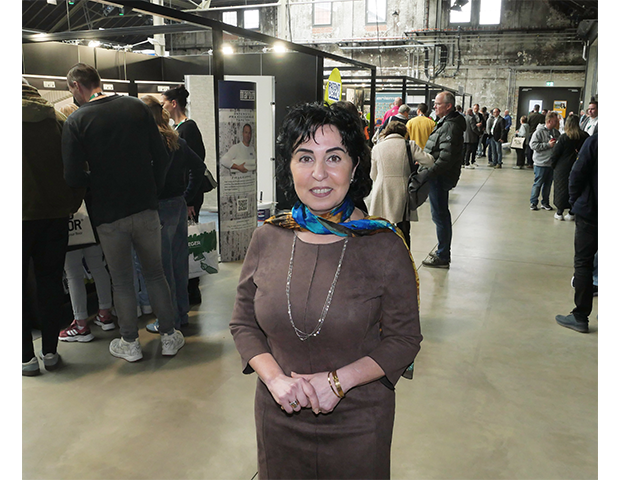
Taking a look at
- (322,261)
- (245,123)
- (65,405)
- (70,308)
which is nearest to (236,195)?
(245,123)

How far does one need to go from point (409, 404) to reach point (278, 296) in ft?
6.16

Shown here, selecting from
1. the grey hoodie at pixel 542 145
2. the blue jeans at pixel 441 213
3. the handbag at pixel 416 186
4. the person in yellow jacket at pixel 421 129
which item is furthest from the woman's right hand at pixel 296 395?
the grey hoodie at pixel 542 145

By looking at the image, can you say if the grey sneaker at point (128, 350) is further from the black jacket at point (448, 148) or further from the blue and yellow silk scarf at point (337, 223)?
the black jacket at point (448, 148)

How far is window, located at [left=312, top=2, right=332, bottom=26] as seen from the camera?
19.9 m

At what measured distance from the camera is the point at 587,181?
139 inches

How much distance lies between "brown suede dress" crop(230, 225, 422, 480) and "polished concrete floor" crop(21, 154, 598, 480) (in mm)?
1148

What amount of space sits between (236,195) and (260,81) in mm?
2792

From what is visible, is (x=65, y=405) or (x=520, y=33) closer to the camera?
(x=65, y=405)

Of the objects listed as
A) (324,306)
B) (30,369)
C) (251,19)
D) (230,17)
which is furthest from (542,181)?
(230,17)

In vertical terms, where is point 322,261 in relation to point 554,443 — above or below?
above

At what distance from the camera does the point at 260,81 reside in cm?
712

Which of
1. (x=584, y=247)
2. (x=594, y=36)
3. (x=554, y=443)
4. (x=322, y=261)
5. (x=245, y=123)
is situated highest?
(x=594, y=36)

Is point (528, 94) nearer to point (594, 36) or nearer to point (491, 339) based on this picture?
point (594, 36)

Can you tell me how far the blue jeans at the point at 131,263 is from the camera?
300cm
